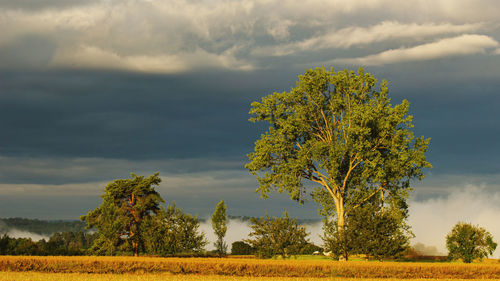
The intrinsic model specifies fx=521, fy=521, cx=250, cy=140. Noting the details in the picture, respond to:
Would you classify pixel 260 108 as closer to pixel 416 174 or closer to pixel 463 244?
pixel 416 174

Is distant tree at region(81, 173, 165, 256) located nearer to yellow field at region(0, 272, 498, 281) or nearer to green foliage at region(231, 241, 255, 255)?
green foliage at region(231, 241, 255, 255)

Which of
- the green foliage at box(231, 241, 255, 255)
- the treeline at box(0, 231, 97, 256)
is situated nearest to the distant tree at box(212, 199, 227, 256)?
the green foliage at box(231, 241, 255, 255)

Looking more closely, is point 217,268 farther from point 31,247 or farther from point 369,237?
point 31,247

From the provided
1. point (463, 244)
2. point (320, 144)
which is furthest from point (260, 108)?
point (463, 244)

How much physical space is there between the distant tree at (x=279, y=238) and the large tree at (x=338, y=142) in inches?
361

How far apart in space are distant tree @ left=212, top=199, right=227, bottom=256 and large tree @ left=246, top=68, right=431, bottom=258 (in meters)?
8.94

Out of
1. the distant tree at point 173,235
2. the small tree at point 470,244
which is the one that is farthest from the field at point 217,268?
the small tree at point 470,244

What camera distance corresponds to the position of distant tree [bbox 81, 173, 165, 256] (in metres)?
43.0

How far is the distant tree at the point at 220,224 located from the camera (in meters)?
53.2

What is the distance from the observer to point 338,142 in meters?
45.7

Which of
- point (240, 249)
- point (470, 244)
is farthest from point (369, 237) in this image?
point (240, 249)

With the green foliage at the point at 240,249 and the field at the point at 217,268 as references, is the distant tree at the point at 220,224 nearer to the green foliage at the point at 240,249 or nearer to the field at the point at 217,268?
the green foliage at the point at 240,249

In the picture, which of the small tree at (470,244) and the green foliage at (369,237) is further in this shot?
the small tree at (470,244)

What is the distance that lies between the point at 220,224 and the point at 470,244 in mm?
24020
